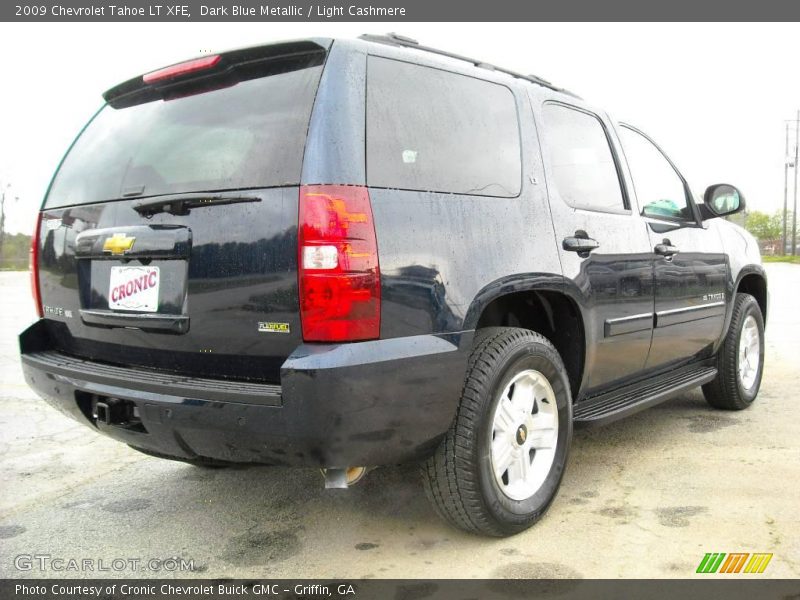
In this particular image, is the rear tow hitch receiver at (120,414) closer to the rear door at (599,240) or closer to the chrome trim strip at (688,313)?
the rear door at (599,240)

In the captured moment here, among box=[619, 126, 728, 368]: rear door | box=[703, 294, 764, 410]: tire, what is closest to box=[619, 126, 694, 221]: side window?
box=[619, 126, 728, 368]: rear door

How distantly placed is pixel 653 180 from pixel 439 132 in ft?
6.52

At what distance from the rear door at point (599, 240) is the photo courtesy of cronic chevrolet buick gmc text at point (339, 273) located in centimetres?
2

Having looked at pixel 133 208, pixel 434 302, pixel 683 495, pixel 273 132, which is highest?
pixel 273 132

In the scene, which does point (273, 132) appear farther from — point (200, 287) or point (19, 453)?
point (19, 453)

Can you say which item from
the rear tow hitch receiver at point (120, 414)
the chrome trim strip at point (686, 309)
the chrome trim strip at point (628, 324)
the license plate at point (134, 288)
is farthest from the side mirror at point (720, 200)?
the rear tow hitch receiver at point (120, 414)

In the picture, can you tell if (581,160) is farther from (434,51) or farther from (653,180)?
(434,51)

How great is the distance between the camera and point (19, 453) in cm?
404

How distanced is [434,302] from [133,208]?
118 cm

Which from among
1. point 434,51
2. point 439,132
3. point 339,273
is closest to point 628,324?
point 439,132

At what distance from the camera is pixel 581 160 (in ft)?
11.5

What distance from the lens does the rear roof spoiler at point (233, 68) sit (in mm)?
2439

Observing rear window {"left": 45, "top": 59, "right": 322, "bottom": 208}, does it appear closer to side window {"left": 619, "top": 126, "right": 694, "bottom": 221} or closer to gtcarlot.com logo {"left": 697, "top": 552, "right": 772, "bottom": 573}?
gtcarlot.com logo {"left": 697, "top": 552, "right": 772, "bottom": 573}

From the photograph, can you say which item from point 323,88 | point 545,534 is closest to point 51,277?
point 323,88
